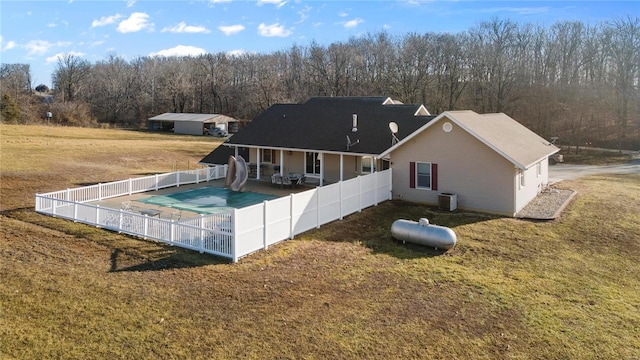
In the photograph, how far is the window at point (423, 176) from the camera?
19.8 m

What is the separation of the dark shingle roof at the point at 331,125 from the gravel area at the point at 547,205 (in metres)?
6.66

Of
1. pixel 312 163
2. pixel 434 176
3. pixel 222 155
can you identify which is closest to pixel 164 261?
pixel 434 176

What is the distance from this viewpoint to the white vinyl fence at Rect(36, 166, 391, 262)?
12.9m

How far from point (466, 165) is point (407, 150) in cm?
273

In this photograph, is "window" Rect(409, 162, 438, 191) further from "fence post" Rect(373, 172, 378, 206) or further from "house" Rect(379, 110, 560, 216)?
"fence post" Rect(373, 172, 378, 206)

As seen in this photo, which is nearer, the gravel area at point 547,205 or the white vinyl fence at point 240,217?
the white vinyl fence at point 240,217

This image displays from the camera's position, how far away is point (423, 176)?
66.3 ft

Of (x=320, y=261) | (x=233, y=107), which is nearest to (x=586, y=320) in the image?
A: (x=320, y=261)

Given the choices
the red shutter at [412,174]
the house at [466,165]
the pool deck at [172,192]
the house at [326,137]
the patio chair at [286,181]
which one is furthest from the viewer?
the patio chair at [286,181]

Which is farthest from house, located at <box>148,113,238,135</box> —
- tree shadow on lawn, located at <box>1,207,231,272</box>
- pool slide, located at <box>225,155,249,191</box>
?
tree shadow on lawn, located at <box>1,207,231,272</box>

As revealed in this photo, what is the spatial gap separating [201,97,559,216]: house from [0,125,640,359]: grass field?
206 cm

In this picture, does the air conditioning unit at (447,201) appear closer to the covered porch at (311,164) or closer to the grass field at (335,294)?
the grass field at (335,294)

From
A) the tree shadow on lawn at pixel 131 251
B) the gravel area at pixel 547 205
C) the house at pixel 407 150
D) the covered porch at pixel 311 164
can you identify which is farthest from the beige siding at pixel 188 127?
the gravel area at pixel 547 205

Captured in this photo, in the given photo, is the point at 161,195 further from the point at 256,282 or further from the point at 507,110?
the point at 507,110
